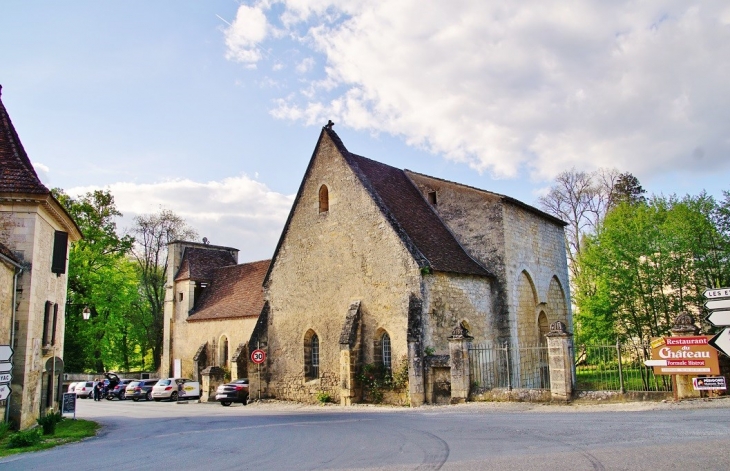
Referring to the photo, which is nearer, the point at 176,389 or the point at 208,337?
the point at 176,389

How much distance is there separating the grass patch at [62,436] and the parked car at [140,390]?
1717cm

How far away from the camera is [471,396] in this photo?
18109 millimetres

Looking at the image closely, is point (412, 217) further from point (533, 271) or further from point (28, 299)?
point (28, 299)

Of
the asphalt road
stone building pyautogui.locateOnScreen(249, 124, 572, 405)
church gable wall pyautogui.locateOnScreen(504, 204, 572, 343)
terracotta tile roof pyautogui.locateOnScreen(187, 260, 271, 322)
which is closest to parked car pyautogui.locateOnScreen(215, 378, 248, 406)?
stone building pyautogui.locateOnScreen(249, 124, 572, 405)

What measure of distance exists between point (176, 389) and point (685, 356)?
27.3 meters

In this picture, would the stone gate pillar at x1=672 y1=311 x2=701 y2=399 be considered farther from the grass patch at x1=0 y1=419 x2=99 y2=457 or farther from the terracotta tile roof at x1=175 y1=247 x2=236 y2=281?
the terracotta tile roof at x1=175 y1=247 x2=236 y2=281

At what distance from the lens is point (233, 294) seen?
119 ft

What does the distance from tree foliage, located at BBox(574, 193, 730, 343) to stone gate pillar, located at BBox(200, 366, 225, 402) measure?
1975 cm

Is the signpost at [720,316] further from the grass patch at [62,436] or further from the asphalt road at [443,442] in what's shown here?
the grass patch at [62,436]

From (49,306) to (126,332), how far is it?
1168 inches

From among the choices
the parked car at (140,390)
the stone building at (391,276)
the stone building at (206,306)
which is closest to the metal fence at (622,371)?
the stone building at (391,276)

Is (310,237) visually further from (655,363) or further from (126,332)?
(126,332)

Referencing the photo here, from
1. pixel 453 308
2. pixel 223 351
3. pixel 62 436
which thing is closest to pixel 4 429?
pixel 62 436

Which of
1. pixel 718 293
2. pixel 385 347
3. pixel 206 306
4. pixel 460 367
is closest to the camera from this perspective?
pixel 718 293
